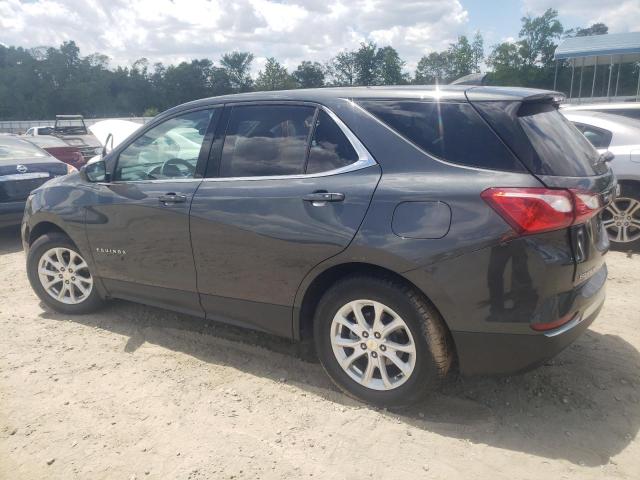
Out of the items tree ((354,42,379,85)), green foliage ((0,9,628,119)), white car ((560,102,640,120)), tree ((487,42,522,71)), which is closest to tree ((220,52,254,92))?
green foliage ((0,9,628,119))

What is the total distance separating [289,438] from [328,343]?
1.89 ft

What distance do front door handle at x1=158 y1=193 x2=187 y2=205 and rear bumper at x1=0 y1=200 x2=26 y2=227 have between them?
15.0 ft

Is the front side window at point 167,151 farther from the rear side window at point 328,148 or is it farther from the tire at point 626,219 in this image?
the tire at point 626,219

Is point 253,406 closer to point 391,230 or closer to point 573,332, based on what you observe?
point 391,230

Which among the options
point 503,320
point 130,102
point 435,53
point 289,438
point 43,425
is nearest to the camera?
point 503,320

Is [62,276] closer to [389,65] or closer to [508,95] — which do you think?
[508,95]

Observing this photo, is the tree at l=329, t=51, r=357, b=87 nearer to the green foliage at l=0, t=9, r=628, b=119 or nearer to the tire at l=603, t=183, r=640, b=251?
the green foliage at l=0, t=9, r=628, b=119

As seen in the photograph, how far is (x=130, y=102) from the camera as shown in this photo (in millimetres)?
74375

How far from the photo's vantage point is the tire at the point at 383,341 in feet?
9.34

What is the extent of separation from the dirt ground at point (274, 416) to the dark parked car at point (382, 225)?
11.3 inches


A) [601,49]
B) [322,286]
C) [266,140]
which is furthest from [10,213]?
[601,49]

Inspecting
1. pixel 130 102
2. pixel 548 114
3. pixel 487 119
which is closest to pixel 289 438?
pixel 487 119

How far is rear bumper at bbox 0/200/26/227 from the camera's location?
7184 mm

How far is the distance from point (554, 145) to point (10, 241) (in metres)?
7.44
